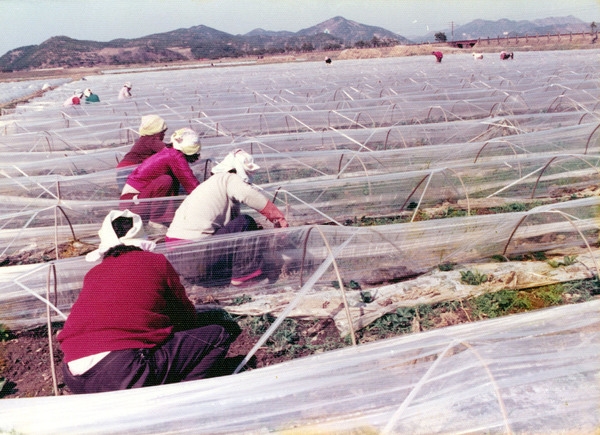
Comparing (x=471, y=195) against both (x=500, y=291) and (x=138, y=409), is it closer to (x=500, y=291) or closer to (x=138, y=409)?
(x=500, y=291)

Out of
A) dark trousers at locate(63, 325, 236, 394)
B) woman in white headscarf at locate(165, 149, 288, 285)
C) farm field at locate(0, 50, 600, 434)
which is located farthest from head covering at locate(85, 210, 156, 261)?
woman in white headscarf at locate(165, 149, 288, 285)

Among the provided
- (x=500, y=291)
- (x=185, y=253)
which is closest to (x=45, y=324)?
(x=185, y=253)

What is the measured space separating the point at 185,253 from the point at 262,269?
0.69m

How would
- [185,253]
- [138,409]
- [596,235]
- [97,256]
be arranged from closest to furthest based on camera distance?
[138,409] < [97,256] < [185,253] < [596,235]

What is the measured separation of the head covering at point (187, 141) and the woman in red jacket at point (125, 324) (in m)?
2.35

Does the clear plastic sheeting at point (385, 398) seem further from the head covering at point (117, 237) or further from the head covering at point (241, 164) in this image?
the head covering at point (241, 164)

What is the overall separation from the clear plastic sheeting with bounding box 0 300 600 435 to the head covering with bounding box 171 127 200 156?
10.9 feet

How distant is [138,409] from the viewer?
2.43 metres

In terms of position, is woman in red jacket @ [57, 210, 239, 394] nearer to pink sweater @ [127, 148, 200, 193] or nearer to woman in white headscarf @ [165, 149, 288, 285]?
woman in white headscarf @ [165, 149, 288, 285]

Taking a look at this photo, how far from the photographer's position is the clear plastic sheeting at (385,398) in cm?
233

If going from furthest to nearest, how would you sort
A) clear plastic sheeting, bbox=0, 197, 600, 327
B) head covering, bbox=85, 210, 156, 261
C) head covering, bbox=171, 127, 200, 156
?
head covering, bbox=171, 127, 200, 156 < clear plastic sheeting, bbox=0, 197, 600, 327 < head covering, bbox=85, 210, 156, 261

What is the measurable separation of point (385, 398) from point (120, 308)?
60.8 inches

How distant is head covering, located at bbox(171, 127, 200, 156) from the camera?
17.8ft

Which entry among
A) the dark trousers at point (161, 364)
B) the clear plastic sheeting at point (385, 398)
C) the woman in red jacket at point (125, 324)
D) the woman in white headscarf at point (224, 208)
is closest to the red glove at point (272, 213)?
the woman in white headscarf at point (224, 208)
